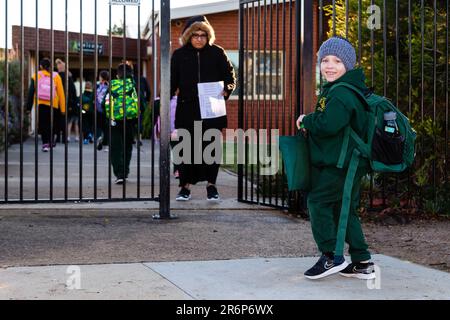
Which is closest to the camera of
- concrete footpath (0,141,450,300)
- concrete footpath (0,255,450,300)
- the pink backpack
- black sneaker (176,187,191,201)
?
concrete footpath (0,255,450,300)

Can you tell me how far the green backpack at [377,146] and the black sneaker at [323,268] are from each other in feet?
0.13

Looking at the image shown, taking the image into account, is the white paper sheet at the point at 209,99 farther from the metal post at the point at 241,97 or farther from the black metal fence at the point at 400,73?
the black metal fence at the point at 400,73

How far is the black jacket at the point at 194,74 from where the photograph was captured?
9.18 metres

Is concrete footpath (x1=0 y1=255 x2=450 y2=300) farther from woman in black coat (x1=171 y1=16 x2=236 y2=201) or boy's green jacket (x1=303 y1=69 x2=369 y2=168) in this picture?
woman in black coat (x1=171 y1=16 x2=236 y2=201)

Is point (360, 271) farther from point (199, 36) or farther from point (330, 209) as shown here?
point (199, 36)

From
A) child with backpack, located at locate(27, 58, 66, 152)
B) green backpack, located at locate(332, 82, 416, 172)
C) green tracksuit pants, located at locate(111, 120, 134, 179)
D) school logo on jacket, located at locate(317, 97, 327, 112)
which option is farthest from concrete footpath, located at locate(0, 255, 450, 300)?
child with backpack, located at locate(27, 58, 66, 152)

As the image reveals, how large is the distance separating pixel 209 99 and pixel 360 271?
4.12 metres

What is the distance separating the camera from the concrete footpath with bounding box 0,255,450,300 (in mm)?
4891

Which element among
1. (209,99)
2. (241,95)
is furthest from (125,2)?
(241,95)

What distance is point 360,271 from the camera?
538 centimetres

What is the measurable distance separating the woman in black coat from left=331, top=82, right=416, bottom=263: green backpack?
13.4 ft

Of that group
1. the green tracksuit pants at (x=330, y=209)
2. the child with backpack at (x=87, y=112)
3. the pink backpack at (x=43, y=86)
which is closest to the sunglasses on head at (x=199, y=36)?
the green tracksuit pants at (x=330, y=209)

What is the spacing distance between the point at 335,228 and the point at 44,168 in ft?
29.0
